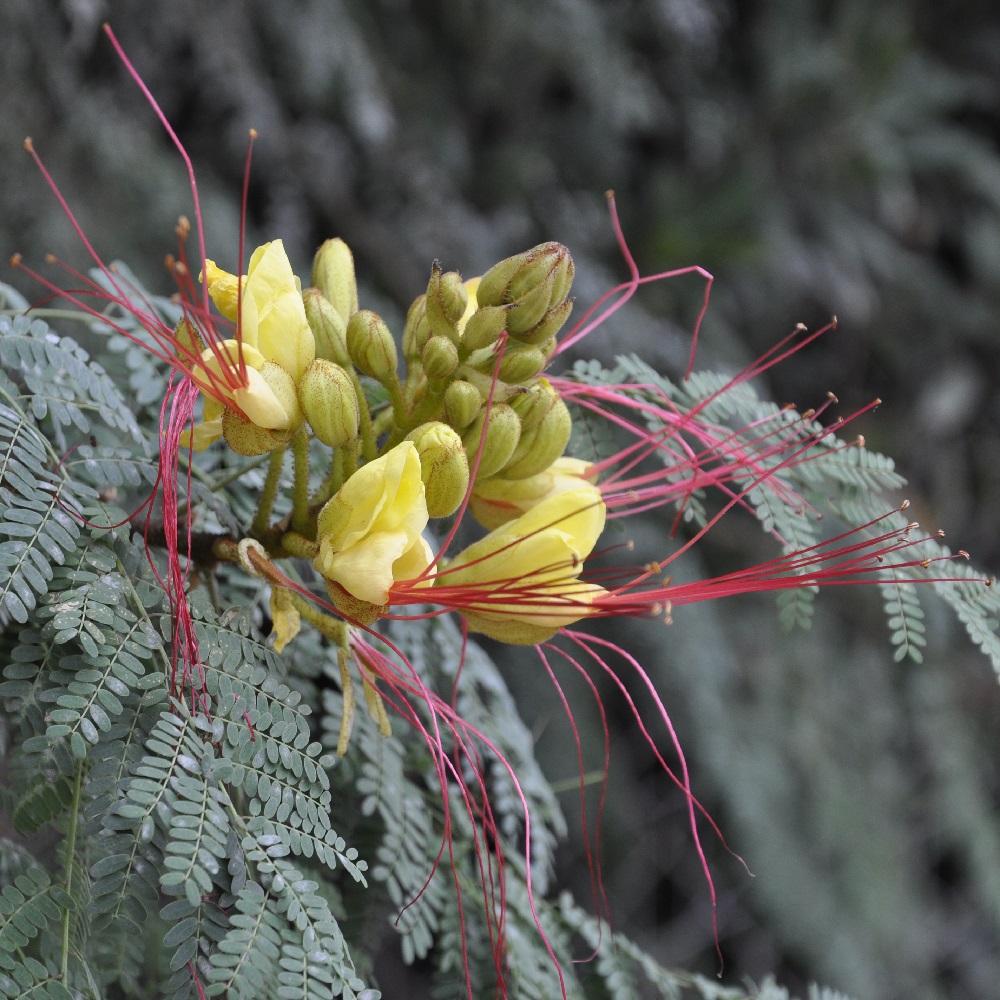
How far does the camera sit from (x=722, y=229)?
2.88m

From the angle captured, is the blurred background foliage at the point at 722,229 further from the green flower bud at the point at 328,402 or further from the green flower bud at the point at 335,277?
the green flower bud at the point at 328,402

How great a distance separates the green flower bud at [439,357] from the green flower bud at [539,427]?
5 centimetres

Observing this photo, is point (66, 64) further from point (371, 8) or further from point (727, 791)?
point (727, 791)

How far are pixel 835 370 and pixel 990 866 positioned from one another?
61.5 inches

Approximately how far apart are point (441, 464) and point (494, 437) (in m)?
0.05

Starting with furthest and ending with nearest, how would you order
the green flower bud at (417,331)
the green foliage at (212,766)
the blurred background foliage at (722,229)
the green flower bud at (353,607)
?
1. the blurred background foliage at (722,229)
2. the green flower bud at (417,331)
3. the green flower bud at (353,607)
4. the green foliage at (212,766)

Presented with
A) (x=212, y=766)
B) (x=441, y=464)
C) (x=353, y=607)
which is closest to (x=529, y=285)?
(x=441, y=464)

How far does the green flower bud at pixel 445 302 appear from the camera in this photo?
73 centimetres

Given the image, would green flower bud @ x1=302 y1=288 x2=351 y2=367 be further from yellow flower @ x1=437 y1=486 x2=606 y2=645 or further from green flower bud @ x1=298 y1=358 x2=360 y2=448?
yellow flower @ x1=437 y1=486 x2=606 y2=645

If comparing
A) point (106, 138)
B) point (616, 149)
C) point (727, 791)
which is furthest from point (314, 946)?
point (616, 149)

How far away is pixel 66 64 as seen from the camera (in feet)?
6.20

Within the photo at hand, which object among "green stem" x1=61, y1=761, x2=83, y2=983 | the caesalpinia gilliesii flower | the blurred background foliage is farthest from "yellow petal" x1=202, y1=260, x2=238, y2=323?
the blurred background foliage

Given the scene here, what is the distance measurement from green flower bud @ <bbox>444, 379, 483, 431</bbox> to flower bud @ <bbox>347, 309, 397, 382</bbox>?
0.18 ft

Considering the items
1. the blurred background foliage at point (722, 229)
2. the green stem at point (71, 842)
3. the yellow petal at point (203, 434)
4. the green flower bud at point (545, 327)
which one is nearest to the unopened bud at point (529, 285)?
the green flower bud at point (545, 327)
